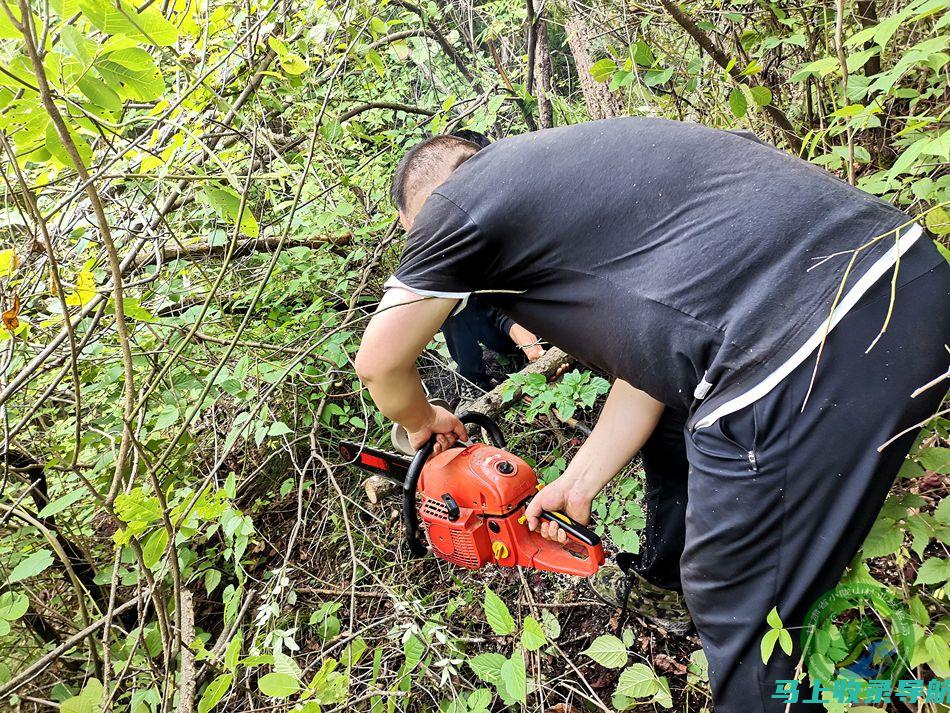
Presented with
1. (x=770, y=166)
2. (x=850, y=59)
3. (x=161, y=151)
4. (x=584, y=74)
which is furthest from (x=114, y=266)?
(x=584, y=74)

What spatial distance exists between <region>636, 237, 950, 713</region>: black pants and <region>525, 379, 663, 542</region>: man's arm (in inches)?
18.6

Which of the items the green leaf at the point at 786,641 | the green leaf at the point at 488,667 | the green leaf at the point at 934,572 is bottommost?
the green leaf at the point at 488,667

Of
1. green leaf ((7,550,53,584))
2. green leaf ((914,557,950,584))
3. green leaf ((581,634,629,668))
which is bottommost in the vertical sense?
green leaf ((581,634,629,668))

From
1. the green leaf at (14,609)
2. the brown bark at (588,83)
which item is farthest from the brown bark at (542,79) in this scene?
the green leaf at (14,609)

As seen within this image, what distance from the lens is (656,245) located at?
5.23ft

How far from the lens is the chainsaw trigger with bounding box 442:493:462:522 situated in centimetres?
230

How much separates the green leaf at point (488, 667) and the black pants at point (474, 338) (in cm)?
190

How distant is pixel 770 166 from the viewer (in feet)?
5.19

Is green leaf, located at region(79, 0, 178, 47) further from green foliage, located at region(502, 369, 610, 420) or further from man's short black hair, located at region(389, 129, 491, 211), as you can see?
green foliage, located at region(502, 369, 610, 420)

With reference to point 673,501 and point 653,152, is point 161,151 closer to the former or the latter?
point 653,152

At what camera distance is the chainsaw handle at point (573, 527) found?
6.84ft

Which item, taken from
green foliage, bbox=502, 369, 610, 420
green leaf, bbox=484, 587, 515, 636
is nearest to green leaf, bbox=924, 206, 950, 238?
green foliage, bbox=502, 369, 610, 420

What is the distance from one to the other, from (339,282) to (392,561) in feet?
4.76

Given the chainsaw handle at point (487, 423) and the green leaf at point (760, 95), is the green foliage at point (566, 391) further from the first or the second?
the green leaf at point (760, 95)
